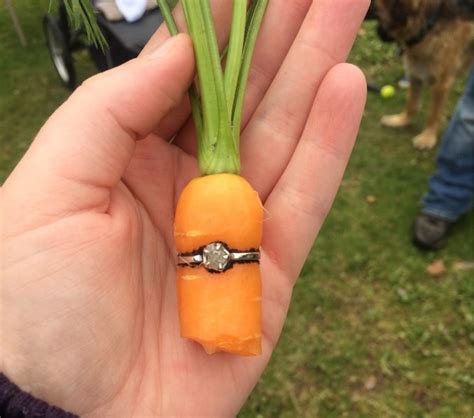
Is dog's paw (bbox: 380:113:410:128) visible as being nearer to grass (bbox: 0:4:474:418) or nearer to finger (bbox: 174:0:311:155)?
grass (bbox: 0:4:474:418)

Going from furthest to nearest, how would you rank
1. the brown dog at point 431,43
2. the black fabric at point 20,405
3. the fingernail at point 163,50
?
the brown dog at point 431,43 → the fingernail at point 163,50 → the black fabric at point 20,405

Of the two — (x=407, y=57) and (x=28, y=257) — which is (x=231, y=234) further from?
(x=407, y=57)

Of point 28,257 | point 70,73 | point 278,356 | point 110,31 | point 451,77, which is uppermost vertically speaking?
point 28,257

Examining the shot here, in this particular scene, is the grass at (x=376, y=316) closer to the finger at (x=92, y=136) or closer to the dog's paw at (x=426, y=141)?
the dog's paw at (x=426, y=141)

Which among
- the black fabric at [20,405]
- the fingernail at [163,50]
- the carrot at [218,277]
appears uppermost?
the fingernail at [163,50]

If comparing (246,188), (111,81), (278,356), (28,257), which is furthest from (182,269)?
(278,356)

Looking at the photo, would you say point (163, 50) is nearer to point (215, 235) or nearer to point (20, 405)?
point (215, 235)

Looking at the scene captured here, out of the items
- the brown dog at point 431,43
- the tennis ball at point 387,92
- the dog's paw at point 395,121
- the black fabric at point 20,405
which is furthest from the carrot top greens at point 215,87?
the tennis ball at point 387,92
